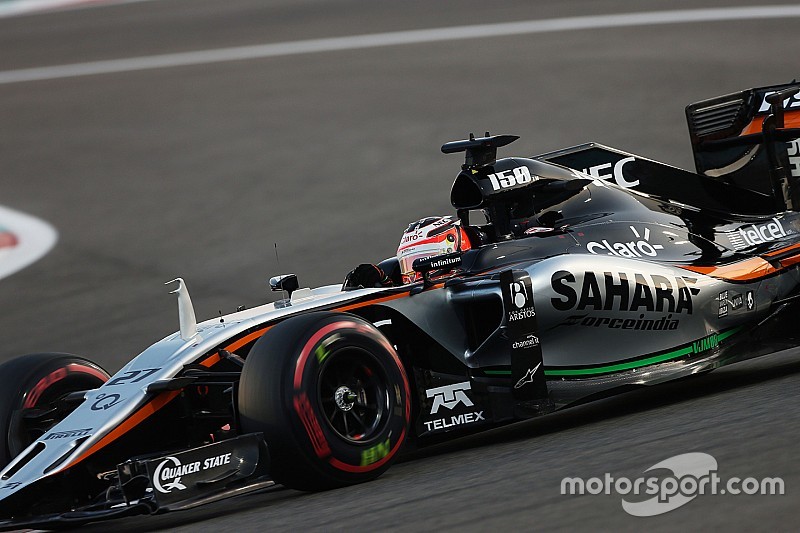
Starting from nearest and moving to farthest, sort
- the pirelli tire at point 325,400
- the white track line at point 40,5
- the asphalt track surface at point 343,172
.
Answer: the asphalt track surface at point 343,172
the pirelli tire at point 325,400
the white track line at point 40,5

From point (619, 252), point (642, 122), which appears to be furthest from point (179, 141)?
point (619, 252)

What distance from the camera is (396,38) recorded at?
2323 cm

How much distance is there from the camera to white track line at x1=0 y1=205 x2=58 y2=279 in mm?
13484

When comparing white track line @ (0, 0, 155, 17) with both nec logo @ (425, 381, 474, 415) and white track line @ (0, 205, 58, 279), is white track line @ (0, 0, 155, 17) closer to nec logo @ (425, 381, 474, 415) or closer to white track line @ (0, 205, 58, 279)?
white track line @ (0, 205, 58, 279)

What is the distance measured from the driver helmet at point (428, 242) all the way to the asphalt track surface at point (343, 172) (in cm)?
114

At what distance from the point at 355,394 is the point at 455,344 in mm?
997

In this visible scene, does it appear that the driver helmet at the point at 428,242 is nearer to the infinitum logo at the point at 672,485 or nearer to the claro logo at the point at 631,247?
the claro logo at the point at 631,247

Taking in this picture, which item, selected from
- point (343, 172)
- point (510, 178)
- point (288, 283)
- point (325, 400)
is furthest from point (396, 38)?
point (325, 400)

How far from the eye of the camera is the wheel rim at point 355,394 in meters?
6.07

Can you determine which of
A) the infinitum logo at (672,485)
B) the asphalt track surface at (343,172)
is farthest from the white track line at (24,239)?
the infinitum logo at (672,485)

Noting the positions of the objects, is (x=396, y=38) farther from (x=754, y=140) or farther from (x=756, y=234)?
(x=756, y=234)

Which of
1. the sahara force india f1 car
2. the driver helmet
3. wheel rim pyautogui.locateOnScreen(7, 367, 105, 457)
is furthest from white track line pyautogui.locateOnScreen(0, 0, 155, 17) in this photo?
wheel rim pyautogui.locateOnScreen(7, 367, 105, 457)

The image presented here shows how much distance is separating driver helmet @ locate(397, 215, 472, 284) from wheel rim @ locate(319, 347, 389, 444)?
1475 millimetres

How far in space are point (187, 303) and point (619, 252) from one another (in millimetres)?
2735
